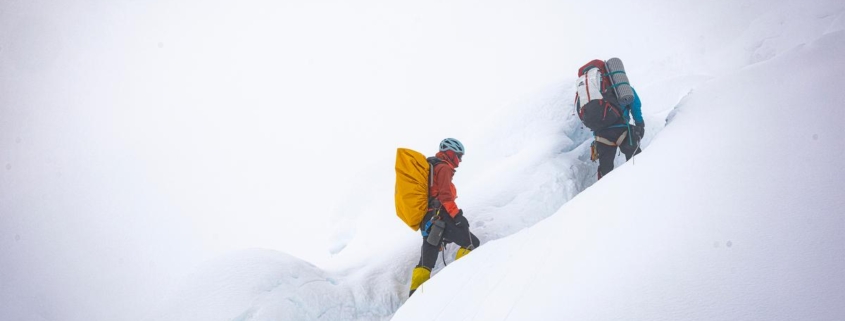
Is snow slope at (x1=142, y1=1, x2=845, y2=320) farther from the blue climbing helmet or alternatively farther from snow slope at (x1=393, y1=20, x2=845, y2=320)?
the blue climbing helmet

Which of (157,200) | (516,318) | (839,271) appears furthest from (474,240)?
(157,200)

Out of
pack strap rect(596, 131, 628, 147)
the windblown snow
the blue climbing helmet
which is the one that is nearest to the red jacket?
the blue climbing helmet

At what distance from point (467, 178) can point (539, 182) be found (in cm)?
293

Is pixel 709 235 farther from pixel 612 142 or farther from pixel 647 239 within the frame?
pixel 612 142

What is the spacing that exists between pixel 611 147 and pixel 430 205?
3658mm

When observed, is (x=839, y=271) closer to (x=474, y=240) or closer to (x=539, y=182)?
(x=474, y=240)

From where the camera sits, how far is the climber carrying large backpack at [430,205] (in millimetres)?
5492

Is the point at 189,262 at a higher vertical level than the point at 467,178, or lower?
lower

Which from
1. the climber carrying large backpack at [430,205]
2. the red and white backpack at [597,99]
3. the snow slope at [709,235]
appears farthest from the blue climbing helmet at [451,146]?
the red and white backpack at [597,99]

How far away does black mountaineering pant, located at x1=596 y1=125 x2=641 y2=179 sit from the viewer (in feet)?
21.0

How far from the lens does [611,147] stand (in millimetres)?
6574

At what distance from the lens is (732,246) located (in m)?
2.16

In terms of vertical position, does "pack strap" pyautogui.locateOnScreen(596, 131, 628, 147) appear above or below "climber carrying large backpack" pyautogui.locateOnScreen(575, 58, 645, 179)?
below

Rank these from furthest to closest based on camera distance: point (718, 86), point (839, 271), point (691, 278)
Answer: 1. point (718, 86)
2. point (691, 278)
3. point (839, 271)
